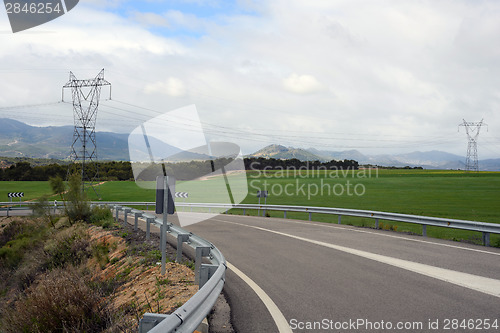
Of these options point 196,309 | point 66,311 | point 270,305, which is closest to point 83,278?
point 66,311

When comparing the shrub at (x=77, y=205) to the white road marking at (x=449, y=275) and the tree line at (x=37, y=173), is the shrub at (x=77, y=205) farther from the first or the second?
the tree line at (x=37, y=173)

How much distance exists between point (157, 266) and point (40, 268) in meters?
6.88

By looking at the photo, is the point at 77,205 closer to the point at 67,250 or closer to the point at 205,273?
the point at 67,250

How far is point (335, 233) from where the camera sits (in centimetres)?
1641

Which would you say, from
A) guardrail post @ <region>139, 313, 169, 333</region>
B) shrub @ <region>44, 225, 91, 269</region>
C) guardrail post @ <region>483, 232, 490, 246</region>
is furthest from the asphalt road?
shrub @ <region>44, 225, 91, 269</region>

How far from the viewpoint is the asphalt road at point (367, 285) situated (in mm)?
5574

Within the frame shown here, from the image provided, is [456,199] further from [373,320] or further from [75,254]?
[373,320]

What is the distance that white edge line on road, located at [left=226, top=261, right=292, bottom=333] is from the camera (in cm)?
545

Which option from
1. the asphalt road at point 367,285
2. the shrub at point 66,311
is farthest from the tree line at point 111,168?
the shrub at point 66,311

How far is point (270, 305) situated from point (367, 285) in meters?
2.13

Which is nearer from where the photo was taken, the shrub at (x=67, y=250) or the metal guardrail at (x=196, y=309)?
the metal guardrail at (x=196, y=309)

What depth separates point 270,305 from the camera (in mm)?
6496

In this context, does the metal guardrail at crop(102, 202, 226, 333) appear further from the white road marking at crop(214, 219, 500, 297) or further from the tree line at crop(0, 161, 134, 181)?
the tree line at crop(0, 161, 134, 181)

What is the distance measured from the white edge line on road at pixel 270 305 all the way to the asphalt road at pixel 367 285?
71 mm
